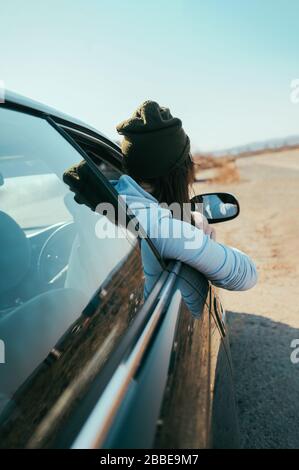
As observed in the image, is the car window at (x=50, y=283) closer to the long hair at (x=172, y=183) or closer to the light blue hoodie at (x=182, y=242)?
the light blue hoodie at (x=182, y=242)

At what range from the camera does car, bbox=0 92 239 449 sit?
91 cm

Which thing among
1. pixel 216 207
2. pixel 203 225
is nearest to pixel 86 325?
pixel 203 225

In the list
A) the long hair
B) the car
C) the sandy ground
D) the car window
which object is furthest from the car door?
the sandy ground

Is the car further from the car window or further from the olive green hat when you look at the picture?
the olive green hat

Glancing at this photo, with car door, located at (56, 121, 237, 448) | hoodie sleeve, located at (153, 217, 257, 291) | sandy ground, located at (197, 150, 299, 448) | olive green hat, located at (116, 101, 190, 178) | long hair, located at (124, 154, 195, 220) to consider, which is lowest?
sandy ground, located at (197, 150, 299, 448)

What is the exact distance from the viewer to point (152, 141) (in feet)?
6.84

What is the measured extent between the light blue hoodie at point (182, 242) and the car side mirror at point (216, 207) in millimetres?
740

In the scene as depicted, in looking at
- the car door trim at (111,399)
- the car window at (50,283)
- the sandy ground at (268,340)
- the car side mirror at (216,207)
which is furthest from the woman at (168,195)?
the sandy ground at (268,340)

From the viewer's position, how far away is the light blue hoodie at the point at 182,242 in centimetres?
179

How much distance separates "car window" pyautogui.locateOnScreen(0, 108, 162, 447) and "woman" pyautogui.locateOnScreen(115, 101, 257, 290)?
0.14 meters

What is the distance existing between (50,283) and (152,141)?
952mm

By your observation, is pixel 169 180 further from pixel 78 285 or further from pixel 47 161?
pixel 78 285

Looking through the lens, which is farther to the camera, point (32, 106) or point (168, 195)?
point (168, 195)

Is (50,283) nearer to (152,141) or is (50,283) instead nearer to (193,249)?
(193,249)
